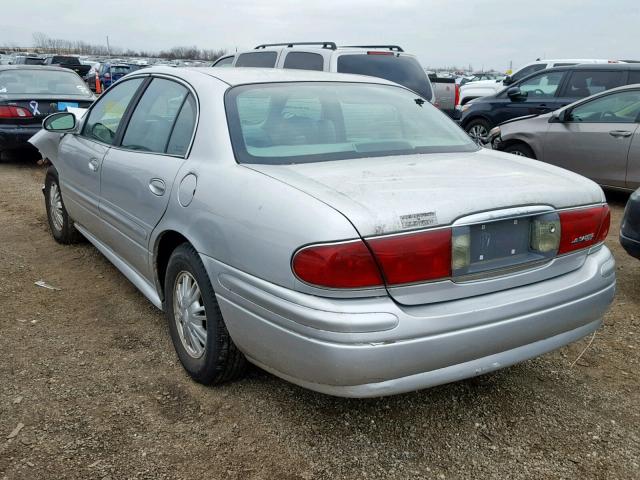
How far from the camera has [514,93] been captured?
32.0 feet

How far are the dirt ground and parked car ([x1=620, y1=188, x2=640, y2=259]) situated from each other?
66 centimetres

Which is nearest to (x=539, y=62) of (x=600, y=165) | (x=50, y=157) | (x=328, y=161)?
(x=600, y=165)

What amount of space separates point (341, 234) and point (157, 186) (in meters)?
1.36

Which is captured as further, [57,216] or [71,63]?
[71,63]

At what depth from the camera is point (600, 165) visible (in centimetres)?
697

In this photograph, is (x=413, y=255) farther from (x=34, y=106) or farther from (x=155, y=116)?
(x=34, y=106)

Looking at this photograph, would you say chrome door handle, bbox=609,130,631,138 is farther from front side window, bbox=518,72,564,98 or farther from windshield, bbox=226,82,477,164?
windshield, bbox=226,82,477,164

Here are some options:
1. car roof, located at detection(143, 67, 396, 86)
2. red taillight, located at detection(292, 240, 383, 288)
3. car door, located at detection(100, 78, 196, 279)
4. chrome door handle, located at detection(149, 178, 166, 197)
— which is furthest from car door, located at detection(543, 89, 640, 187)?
red taillight, located at detection(292, 240, 383, 288)

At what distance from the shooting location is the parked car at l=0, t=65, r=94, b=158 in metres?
9.02

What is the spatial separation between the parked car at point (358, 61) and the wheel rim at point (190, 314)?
519cm

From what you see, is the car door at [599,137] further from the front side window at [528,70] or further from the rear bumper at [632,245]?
the front side window at [528,70]

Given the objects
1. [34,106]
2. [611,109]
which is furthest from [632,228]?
[34,106]

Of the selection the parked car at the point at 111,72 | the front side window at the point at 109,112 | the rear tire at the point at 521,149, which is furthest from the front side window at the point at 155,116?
the parked car at the point at 111,72

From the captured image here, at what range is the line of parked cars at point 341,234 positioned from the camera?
213 cm
